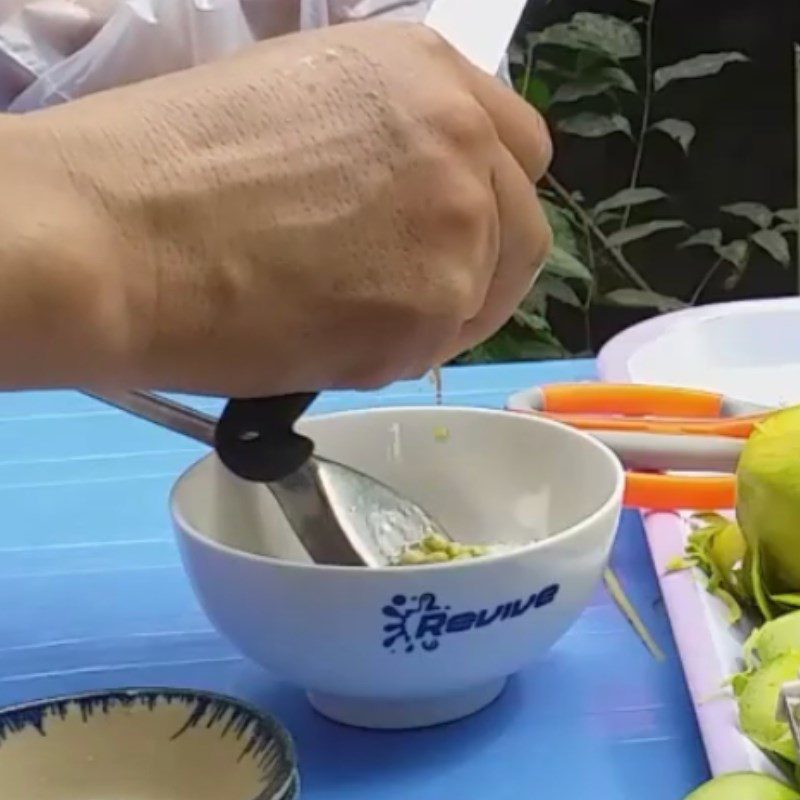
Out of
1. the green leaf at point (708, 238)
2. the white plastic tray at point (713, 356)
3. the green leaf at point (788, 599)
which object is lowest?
the green leaf at point (708, 238)

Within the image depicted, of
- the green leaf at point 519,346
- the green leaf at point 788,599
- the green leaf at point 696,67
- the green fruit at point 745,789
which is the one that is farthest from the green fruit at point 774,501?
the green leaf at point 696,67

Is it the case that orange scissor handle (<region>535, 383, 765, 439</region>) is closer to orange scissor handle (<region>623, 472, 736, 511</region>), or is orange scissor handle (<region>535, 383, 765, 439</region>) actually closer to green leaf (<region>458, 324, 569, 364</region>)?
orange scissor handle (<region>623, 472, 736, 511</region>)

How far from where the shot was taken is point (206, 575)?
544 mm

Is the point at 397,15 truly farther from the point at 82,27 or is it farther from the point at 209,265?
the point at 209,265

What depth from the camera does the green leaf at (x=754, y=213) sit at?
75.4 inches

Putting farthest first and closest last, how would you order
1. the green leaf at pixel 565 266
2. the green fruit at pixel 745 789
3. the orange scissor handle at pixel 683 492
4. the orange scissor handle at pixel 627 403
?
1. the green leaf at pixel 565 266
2. the orange scissor handle at pixel 627 403
3. the orange scissor handle at pixel 683 492
4. the green fruit at pixel 745 789

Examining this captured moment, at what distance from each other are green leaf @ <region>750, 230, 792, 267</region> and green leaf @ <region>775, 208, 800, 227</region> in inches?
0.9

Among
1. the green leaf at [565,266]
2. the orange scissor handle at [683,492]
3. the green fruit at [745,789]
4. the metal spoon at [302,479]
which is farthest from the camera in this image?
the green leaf at [565,266]

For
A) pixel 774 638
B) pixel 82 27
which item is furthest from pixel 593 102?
pixel 774 638

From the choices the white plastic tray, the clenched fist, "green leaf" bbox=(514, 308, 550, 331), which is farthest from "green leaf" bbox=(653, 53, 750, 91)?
the clenched fist

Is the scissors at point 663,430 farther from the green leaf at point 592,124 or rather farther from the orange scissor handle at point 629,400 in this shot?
the green leaf at point 592,124

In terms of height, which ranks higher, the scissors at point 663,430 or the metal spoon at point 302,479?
the metal spoon at point 302,479

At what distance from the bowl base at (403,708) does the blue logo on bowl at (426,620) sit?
0.03 m

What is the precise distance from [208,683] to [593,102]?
4.64 feet
